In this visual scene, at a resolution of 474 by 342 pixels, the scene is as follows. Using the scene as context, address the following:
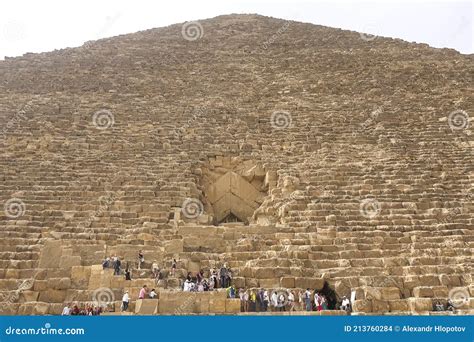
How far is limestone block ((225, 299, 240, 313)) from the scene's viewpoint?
24.9 ft

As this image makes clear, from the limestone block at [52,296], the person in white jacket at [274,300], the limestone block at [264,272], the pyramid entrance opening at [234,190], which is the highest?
the pyramid entrance opening at [234,190]

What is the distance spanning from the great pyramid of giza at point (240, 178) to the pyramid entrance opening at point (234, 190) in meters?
Answer: 0.03

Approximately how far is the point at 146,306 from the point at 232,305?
1.16m

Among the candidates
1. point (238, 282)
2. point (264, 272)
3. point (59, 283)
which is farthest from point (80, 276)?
point (264, 272)

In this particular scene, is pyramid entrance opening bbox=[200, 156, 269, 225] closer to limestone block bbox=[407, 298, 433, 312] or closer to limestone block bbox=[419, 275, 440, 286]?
limestone block bbox=[419, 275, 440, 286]

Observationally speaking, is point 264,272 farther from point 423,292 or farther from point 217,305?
point 423,292

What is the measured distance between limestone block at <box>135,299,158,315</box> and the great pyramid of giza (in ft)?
0.08

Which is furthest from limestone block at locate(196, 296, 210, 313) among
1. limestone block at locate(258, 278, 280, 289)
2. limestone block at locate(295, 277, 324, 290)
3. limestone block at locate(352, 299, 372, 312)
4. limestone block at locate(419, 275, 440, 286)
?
limestone block at locate(419, 275, 440, 286)

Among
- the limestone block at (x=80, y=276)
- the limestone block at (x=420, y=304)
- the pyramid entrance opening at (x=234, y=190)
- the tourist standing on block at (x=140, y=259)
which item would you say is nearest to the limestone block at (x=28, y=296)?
the limestone block at (x=80, y=276)

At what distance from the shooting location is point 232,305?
25.0 ft

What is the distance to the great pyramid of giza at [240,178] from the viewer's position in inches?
330

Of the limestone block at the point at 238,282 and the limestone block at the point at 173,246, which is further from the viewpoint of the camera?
the limestone block at the point at 173,246

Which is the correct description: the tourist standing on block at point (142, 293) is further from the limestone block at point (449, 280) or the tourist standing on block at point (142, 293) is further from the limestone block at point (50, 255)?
the limestone block at point (449, 280)
